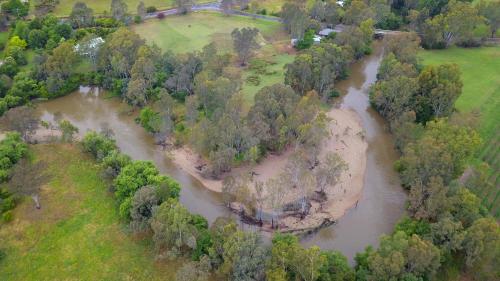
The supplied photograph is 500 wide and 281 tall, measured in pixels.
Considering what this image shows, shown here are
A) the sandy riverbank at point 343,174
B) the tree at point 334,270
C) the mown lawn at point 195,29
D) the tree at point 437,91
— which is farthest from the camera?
the mown lawn at point 195,29

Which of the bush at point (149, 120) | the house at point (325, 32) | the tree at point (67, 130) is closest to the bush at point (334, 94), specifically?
the house at point (325, 32)

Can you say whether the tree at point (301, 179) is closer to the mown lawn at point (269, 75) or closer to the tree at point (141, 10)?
the mown lawn at point (269, 75)

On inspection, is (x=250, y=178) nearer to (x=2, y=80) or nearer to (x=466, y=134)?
(x=466, y=134)

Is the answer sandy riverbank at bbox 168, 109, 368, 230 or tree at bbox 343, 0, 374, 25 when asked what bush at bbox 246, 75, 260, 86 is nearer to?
sandy riverbank at bbox 168, 109, 368, 230

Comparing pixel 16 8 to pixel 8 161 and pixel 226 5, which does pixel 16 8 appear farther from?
pixel 8 161

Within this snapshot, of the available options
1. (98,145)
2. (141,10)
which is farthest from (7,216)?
(141,10)

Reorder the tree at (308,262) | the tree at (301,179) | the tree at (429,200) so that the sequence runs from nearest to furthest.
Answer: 1. the tree at (308,262)
2. the tree at (429,200)
3. the tree at (301,179)

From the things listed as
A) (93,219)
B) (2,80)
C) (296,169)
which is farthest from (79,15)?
(296,169)
